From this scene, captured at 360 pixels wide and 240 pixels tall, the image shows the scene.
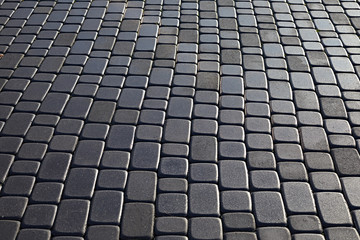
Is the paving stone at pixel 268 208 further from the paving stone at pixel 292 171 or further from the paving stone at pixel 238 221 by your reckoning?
the paving stone at pixel 292 171

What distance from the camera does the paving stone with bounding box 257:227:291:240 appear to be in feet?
10.6

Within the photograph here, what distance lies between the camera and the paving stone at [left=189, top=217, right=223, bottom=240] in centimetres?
323

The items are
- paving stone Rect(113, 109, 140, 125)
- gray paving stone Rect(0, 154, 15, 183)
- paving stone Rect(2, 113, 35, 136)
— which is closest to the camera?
gray paving stone Rect(0, 154, 15, 183)

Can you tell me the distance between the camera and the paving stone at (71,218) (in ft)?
10.7

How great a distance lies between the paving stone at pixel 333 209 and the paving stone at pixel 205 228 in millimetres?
754

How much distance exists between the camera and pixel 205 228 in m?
3.28

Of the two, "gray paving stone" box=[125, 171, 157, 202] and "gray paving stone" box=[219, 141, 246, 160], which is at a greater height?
"gray paving stone" box=[125, 171, 157, 202]

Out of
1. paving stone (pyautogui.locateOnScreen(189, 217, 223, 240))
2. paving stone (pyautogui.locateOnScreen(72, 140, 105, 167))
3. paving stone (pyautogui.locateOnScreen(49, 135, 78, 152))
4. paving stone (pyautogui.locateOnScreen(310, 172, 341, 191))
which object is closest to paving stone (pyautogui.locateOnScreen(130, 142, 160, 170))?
paving stone (pyautogui.locateOnScreen(72, 140, 105, 167))

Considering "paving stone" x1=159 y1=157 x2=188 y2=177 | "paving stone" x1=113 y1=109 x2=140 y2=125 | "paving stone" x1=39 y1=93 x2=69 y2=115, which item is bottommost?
"paving stone" x1=39 y1=93 x2=69 y2=115

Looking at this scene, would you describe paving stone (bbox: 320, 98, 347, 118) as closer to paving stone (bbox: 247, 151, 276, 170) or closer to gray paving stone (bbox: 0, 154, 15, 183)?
paving stone (bbox: 247, 151, 276, 170)

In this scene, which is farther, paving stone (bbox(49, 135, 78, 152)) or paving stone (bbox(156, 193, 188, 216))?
paving stone (bbox(49, 135, 78, 152))

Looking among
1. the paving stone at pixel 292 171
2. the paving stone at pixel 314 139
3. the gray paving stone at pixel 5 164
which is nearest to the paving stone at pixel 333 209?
the paving stone at pixel 292 171

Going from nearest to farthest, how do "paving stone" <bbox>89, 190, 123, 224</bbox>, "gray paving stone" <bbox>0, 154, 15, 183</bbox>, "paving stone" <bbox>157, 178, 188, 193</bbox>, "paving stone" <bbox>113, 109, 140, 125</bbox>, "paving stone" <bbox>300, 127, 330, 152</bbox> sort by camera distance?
1. "paving stone" <bbox>89, 190, 123, 224</bbox>
2. "paving stone" <bbox>157, 178, 188, 193</bbox>
3. "gray paving stone" <bbox>0, 154, 15, 183</bbox>
4. "paving stone" <bbox>300, 127, 330, 152</bbox>
5. "paving stone" <bbox>113, 109, 140, 125</bbox>

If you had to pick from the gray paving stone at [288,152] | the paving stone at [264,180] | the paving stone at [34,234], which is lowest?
the gray paving stone at [288,152]
